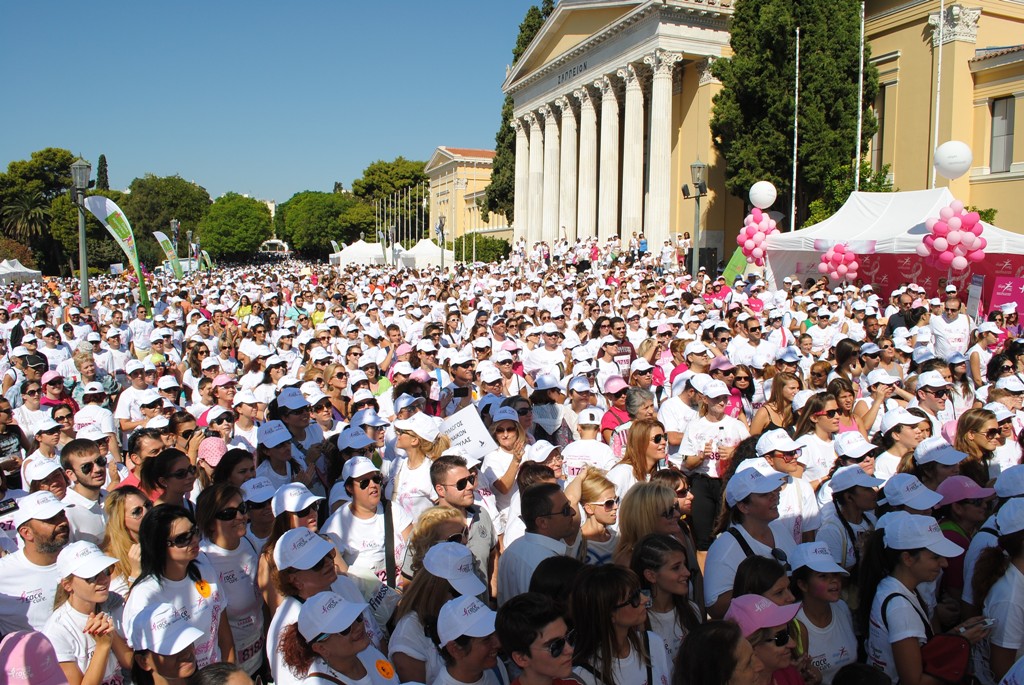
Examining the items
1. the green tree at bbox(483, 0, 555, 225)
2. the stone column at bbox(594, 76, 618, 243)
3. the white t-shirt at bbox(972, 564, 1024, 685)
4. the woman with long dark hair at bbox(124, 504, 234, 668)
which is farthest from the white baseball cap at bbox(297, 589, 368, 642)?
the green tree at bbox(483, 0, 555, 225)

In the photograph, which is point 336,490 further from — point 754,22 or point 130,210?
point 130,210

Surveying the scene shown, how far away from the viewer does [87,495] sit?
5.65 meters

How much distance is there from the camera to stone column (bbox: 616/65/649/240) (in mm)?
39188

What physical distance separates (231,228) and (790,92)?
10274 cm

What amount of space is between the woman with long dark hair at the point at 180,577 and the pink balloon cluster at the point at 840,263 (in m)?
18.9

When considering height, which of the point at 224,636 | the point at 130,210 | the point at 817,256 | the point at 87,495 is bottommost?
the point at 224,636

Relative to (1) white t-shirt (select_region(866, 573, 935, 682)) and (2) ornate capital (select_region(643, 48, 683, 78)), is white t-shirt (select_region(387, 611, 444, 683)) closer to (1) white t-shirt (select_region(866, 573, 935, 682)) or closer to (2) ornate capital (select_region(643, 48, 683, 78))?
(1) white t-shirt (select_region(866, 573, 935, 682))

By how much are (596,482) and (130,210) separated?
115 meters

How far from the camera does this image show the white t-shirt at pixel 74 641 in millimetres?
3643

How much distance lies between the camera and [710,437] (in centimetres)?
655

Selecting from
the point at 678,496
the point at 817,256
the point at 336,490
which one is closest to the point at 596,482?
the point at 678,496

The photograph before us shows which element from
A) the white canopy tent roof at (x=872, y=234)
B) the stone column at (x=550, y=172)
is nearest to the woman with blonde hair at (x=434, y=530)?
the white canopy tent roof at (x=872, y=234)

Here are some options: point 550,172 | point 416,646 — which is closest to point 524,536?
point 416,646

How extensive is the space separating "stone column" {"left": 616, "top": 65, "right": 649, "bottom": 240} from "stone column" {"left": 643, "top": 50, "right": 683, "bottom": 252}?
1311mm
